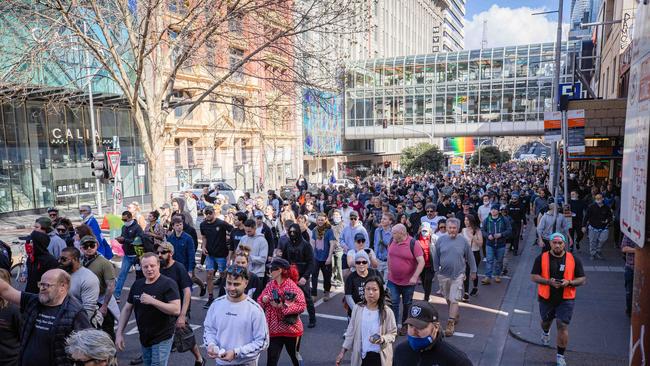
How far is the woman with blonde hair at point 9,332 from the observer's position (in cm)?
378

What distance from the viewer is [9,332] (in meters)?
3.83

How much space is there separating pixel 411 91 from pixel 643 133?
47.1 metres

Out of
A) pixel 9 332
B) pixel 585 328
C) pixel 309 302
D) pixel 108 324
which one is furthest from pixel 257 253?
pixel 585 328

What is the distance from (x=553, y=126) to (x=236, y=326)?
334 inches

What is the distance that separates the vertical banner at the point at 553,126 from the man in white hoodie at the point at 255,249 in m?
6.45

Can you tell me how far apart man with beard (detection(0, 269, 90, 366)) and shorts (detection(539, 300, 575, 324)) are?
17.1ft

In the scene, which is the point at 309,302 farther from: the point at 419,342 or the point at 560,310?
the point at 419,342

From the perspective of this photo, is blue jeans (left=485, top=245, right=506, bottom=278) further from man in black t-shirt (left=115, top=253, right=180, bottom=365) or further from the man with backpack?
man in black t-shirt (left=115, top=253, right=180, bottom=365)

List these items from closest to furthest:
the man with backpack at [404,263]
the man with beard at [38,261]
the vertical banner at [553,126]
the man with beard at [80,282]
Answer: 1. the man with beard at [80,282]
2. the man with beard at [38,261]
3. the man with backpack at [404,263]
4. the vertical banner at [553,126]

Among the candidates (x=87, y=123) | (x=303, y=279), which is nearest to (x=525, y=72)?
(x=87, y=123)

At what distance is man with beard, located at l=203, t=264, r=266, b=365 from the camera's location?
4012 millimetres

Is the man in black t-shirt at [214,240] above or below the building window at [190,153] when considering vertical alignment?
below

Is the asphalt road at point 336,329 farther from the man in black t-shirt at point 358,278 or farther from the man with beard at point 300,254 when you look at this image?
the man in black t-shirt at point 358,278

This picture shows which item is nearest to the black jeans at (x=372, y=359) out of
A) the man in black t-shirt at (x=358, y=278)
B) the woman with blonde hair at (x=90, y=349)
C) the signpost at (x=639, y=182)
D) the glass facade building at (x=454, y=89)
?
the man in black t-shirt at (x=358, y=278)
